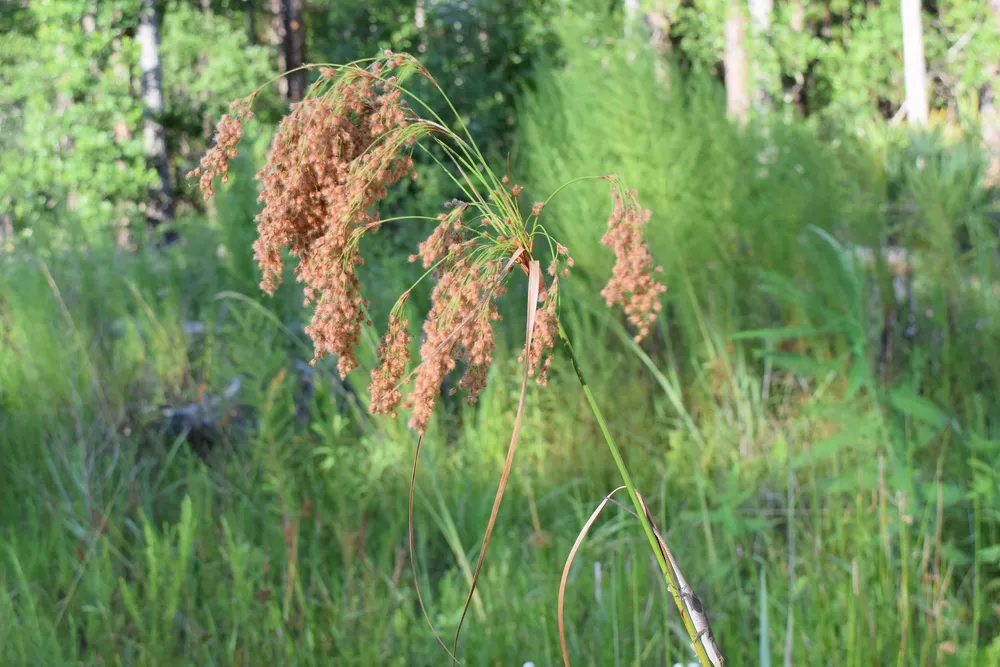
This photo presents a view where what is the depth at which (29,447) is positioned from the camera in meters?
3.13

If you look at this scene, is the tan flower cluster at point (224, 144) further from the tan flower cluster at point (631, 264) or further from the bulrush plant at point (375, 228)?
the tan flower cluster at point (631, 264)

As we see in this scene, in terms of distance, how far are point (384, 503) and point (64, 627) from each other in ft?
2.90

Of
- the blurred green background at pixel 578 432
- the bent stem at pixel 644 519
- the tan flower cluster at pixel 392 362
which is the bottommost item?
the blurred green background at pixel 578 432

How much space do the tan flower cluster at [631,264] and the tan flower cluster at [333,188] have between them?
169mm

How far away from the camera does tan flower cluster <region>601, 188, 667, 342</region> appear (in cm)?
71

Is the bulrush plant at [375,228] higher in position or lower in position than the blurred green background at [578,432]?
higher

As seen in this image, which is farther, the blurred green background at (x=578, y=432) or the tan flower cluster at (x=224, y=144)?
the blurred green background at (x=578, y=432)

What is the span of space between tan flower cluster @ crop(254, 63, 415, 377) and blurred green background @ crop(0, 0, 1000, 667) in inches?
5.5

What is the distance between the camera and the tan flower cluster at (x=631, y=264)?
707mm

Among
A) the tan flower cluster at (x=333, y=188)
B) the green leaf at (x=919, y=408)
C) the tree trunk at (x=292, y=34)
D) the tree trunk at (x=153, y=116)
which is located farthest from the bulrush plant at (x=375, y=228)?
the tree trunk at (x=292, y=34)

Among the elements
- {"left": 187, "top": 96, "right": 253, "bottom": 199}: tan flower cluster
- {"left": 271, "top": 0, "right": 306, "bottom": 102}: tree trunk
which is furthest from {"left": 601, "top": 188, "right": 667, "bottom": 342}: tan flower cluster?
{"left": 271, "top": 0, "right": 306, "bottom": 102}: tree trunk

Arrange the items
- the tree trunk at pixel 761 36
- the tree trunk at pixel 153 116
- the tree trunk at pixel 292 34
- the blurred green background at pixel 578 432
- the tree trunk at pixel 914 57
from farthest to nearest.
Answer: the tree trunk at pixel 292 34 → the tree trunk at pixel 914 57 → the tree trunk at pixel 761 36 → the tree trunk at pixel 153 116 → the blurred green background at pixel 578 432

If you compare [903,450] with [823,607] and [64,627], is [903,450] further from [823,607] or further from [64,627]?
[64,627]

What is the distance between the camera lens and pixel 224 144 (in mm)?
670
